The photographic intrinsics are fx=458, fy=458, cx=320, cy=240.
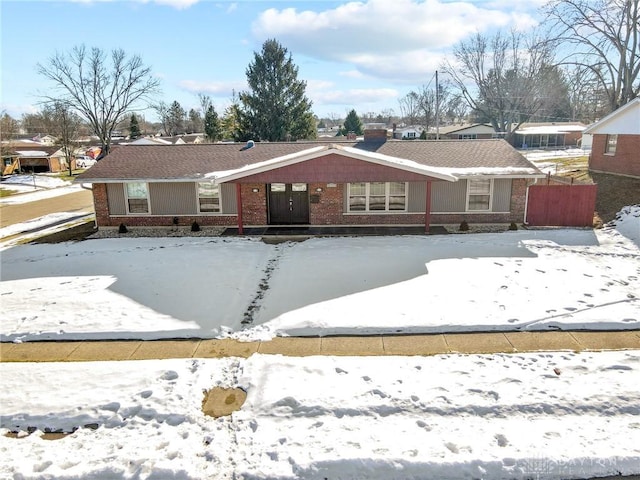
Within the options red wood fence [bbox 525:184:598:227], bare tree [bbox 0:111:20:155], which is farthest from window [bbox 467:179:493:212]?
bare tree [bbox 0:111:20:155]

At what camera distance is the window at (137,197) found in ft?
64.7

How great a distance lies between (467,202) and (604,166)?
13.8 metres

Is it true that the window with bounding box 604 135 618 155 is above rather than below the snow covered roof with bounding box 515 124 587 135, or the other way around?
below

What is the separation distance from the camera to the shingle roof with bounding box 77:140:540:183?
19.3 metres

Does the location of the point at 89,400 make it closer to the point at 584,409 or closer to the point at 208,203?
the point at 584,409

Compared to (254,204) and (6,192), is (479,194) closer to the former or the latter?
(254,204)

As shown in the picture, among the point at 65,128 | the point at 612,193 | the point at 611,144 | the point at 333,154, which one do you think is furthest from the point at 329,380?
the point at 65,128

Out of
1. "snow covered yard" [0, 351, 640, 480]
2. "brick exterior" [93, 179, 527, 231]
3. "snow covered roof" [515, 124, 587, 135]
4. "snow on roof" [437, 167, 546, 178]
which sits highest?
"snow covered roof" [515, 124, 587, 135]

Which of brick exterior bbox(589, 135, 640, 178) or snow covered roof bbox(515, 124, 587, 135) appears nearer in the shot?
brick exterior bbox(589, 135, 640, 178)

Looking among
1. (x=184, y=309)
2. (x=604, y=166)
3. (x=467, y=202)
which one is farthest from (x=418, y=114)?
(x=184, y=309)

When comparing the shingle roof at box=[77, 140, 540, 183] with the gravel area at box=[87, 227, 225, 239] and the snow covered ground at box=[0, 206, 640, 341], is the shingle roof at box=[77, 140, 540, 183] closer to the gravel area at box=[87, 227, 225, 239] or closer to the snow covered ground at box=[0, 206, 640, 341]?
the gravel area at box=[87, 227, 225, 239]

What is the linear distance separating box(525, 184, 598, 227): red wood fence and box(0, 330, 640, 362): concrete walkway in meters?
10.2

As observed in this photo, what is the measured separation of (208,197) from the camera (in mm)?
19688

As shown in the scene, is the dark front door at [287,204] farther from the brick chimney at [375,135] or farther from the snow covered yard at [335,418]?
the snow covered yard at [335,418]
